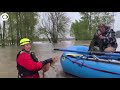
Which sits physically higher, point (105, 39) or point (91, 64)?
point (105, 39)

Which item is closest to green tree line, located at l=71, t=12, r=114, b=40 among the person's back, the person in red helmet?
the person's back

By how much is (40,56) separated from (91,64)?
0.73 metres

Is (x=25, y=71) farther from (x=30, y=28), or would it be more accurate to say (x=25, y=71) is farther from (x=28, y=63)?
(x=30, y=28)

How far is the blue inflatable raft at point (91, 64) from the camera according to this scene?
315 cm

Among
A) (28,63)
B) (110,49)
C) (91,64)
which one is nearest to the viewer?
(28,63)

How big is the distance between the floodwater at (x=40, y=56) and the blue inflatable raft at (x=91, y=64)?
0.10 m

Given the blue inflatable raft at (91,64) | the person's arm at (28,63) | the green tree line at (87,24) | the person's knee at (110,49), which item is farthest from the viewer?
the person's knee at (110,49)

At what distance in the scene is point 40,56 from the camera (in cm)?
372

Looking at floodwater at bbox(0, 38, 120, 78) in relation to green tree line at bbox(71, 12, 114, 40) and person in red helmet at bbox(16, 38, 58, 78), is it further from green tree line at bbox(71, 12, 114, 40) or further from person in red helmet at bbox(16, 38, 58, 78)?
person in red helmet at bbox(16, 38, 58, 78)

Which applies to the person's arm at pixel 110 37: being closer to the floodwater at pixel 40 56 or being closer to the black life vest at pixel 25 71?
the floodwater at pixel 40 56

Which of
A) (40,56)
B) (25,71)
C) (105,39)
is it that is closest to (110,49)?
(105,39)

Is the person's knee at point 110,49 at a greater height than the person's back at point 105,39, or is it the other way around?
the person's back at point 105,39

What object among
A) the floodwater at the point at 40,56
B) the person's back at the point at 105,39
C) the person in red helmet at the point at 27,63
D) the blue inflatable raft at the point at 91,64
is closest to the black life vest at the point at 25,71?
the person in red helmet at the point at 27,63
